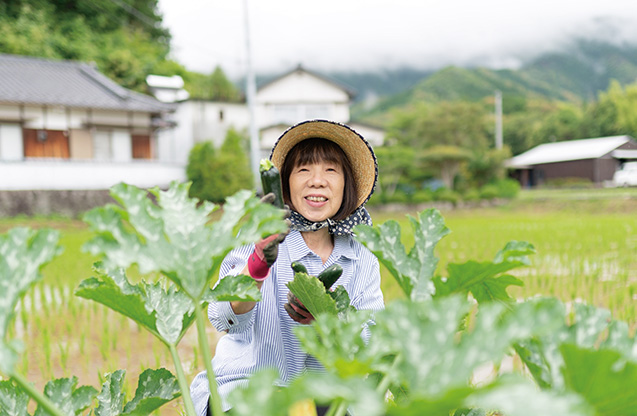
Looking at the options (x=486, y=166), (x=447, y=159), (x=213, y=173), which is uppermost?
(x=447, y=159)

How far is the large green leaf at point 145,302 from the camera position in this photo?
740 millimetres

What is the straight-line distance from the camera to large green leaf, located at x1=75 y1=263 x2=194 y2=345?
740mm

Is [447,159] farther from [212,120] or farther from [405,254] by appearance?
[405,254]

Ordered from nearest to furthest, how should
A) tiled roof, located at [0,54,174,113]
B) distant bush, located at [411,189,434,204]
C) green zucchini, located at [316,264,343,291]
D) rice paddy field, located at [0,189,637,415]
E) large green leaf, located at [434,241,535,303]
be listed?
large green leaf, located at [434,241,535,303], green zucchini, located at [316,264,343,291], rice paddy field, located at [0,189,637,415], tiled roof, located at [0,54,174,113], distant bush, located at [411,189,434,204]

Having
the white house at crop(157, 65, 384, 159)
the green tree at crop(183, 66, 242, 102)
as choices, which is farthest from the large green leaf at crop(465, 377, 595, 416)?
the green tree at crop(183, 66, 242, 102)

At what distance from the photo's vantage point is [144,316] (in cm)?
78

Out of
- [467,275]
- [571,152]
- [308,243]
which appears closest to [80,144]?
[308,243]

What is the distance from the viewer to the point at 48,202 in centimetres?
1284

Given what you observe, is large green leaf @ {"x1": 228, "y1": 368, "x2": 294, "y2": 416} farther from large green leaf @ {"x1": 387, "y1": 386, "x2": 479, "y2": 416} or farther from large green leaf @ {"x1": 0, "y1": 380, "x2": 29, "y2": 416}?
large green leaf @ {"x1": 0, "y1": 380, "x2": 29, "y2": 416}

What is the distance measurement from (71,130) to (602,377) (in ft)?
53.0

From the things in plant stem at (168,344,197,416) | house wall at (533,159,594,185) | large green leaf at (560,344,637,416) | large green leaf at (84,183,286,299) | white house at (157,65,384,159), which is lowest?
plant stem at (168,344,197,416)

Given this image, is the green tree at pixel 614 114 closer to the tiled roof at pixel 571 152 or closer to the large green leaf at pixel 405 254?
the tiled roof at pixel 571 152

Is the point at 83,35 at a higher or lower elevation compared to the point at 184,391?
higher

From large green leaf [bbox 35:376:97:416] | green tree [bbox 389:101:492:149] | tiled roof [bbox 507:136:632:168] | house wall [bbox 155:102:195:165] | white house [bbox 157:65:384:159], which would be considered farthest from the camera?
tiled roof [bbox 507:136:632:168]
